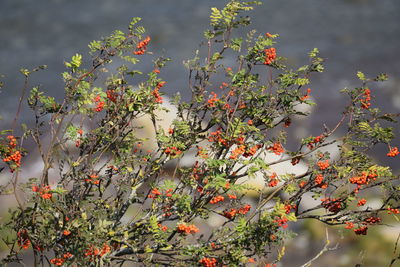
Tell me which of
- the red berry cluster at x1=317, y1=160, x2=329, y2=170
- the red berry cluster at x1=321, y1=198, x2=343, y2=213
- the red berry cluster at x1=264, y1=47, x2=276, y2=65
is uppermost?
the red berry cluster at x1=264, y1=47, x2=276, y2=65

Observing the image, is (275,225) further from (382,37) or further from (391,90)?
(382,37)

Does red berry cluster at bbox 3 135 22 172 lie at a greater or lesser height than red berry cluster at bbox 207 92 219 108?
lesser

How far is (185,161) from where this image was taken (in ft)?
34.7

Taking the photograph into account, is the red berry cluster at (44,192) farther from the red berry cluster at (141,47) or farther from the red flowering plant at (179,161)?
the red berry cluster at (141,47)

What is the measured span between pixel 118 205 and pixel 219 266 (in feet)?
4.46

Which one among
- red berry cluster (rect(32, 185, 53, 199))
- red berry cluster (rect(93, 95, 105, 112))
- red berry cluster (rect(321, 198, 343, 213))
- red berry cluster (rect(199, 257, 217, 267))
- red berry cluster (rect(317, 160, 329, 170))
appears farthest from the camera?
red berry cluster (rect(321, 198, 343, 213))

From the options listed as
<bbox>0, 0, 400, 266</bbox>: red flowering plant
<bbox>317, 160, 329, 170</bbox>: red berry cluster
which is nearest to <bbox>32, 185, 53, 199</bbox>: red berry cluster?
<bbox>0, 0, 400, 266</bbox>: red flowering plant

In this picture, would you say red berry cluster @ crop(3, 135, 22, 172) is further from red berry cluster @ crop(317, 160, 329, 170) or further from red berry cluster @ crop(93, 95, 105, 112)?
red berry cluster @ crop(317, 160, 329, 170)

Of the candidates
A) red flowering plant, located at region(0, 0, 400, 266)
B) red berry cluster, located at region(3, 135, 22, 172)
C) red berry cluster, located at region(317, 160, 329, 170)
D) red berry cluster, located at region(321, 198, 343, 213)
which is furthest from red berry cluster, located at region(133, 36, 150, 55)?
red berry cluster, located at region(321, 198, 343, 213)

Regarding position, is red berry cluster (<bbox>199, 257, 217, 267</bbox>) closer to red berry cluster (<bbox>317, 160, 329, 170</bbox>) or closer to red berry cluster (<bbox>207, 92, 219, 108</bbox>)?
red berry cluster (<bbox>317, 160, 329, 170</bbox>)

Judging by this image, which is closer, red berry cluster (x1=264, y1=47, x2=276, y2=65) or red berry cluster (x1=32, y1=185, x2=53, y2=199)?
red berry cluster (x1=32, y1=185, x2=53, y2=199)

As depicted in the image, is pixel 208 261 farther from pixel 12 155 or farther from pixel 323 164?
pixel 12 155

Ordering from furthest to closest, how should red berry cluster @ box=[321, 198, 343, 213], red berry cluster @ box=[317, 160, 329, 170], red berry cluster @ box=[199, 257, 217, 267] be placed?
red berry cluster @ box=[321, 198, 343, 213]
red berry cluster @ box=[317, 160, 329, 170]
red berry cluster @ box=[199, 257, 217, 267]

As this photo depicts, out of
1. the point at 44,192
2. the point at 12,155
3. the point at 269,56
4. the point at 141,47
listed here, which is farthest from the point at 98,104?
the point at 269,56
